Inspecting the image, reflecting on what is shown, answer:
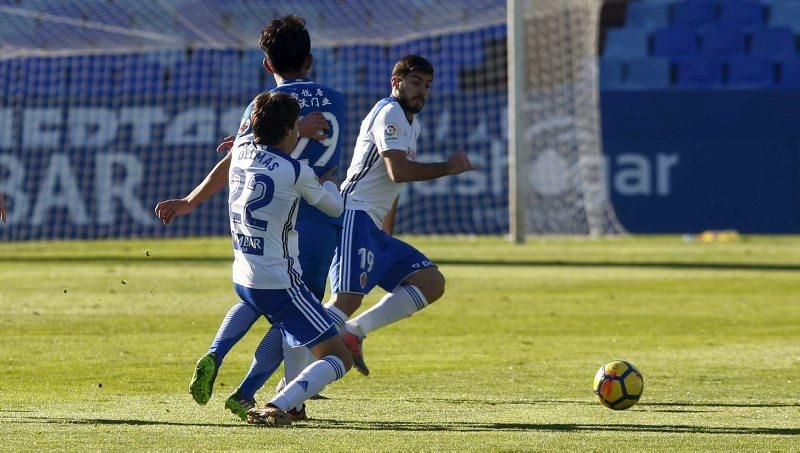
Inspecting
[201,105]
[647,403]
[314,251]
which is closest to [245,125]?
[314,251]

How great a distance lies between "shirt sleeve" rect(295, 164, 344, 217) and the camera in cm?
652

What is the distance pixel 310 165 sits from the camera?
727cm

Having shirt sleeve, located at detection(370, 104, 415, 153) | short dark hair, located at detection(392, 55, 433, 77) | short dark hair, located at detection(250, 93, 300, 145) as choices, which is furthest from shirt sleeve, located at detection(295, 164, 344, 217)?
short dark hair, located at detection(392, 55, 433, 77)

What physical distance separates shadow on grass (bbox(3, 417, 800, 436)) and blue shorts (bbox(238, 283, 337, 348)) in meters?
0.41

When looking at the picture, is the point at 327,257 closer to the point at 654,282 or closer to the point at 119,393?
the point at 119,393

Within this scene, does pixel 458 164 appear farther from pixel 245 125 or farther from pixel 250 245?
pixel 250 245

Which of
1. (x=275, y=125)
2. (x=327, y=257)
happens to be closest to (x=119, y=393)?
(x=327, y=257)

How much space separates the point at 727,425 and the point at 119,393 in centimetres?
321

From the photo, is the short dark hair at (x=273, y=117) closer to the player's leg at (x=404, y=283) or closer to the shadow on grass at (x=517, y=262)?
the player's leg at (x=404, y=283)

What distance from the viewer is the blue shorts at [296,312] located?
21.5 feet

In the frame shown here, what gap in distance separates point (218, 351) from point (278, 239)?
1.86 ft

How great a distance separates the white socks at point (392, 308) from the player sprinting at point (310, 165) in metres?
0.96

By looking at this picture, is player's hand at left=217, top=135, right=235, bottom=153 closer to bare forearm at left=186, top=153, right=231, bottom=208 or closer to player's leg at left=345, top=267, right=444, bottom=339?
bare forearm at left=186, top=153, right=231, bottom=208

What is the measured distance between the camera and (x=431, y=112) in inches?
1060
